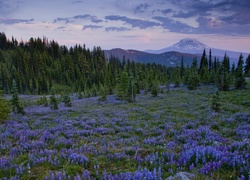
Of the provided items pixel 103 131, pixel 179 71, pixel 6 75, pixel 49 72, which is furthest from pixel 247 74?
pixel 6 75

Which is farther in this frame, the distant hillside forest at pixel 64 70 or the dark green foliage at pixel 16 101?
the distant hillside forest at pixel 64 70

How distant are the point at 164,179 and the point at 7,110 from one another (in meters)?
18.3

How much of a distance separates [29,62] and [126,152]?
14782 centimetres

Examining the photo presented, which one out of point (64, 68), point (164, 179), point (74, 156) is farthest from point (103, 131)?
point (64, 68)

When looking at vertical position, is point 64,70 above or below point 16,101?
above

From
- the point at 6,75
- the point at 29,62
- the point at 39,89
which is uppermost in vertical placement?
the point at 29,62

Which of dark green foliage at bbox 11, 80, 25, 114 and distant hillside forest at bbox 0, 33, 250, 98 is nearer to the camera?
dark green foliage at bbox 11, 80, 25, 114

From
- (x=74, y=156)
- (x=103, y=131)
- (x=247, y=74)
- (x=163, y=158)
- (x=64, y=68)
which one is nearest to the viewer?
(x=163, y=158)

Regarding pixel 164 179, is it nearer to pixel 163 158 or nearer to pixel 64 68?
pixel 163 158

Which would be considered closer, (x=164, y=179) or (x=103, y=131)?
(x=164, y=179)

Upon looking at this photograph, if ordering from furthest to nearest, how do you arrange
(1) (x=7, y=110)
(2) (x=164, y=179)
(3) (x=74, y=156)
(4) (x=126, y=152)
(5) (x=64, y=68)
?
(5) (x=64, y=68)
(1) (x=7, y=110)
(4) (x=126, y=152)
(3) (x=74, y=156)
(2) (x=164, y=179)

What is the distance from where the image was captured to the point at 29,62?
138 meters

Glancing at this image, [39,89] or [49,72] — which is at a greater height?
[49,72]

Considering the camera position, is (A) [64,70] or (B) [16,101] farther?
(A) [64,70]
